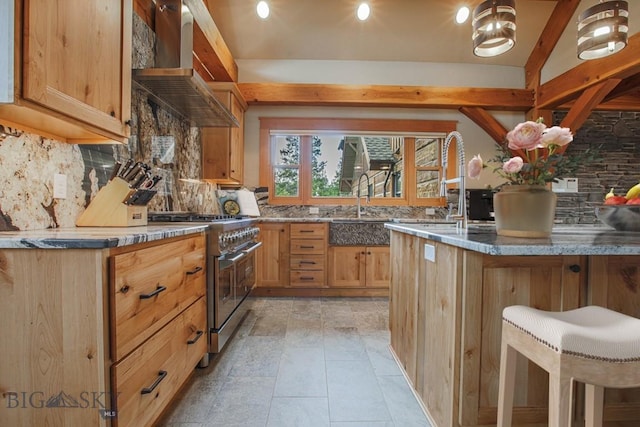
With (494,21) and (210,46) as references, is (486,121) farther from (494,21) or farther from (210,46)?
(210,46)

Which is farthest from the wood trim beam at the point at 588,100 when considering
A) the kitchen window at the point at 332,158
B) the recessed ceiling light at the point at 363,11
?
the recessed ceiling light at the point at 363,11

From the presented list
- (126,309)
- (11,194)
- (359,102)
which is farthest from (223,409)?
(359,102)

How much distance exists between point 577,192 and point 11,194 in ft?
18.5

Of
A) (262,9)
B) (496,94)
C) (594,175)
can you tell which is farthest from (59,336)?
(594,175)

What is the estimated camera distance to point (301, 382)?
1.75m

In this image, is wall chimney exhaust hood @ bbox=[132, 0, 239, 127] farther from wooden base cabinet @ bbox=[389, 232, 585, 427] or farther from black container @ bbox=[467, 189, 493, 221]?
black container @ bbox=[467, 189, 493, 221]

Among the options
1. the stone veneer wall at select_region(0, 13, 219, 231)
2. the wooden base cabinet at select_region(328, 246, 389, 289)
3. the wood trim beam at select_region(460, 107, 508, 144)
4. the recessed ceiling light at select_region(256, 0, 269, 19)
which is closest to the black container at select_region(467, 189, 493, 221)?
the wood trim beam at select_region(460, 107, 508, 144)

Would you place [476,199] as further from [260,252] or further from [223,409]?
[223,409]

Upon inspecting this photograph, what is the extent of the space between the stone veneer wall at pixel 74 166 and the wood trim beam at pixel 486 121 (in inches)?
142

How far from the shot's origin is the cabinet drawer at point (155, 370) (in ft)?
3.50

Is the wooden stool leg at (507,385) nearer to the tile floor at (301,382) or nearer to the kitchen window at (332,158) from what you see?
the tile floor at (301,382)

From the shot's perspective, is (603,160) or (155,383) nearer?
(155,383)

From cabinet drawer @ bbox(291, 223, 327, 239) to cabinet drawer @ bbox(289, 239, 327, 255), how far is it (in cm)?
5

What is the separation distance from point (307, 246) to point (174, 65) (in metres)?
2.19
